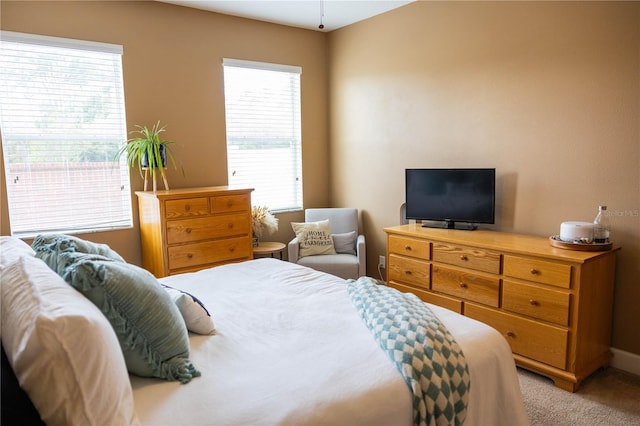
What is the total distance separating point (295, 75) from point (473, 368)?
3693 mm

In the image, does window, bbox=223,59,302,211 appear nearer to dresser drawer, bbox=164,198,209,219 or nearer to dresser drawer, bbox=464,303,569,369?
dresser drawer, bbox=164,198,209,219

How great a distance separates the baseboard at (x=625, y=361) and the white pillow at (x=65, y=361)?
296cm

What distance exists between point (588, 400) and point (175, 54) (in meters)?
3.92

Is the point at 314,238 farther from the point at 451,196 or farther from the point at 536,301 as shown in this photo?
the point at 536,301

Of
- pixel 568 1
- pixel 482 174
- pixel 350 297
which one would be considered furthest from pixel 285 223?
pixel 568 1

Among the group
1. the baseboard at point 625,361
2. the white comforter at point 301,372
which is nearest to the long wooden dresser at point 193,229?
the white comforter at point 301,372

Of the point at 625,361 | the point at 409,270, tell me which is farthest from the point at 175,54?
the point at 625,361

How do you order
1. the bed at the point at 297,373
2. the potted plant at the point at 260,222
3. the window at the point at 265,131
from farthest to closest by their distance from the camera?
the window at the point at 265,131 < the potted plant at the point at 260,222 < the bed at the point at 297,373

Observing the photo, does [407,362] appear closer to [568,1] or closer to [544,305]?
[544,305]

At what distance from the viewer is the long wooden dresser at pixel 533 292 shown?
2545 mm

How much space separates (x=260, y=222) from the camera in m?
4.14

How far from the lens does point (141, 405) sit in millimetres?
1288

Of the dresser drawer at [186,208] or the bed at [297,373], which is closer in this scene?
the bed at [297,373]

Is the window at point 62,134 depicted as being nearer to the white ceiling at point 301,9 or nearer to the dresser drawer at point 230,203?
the dresser drawer at point 230,203
